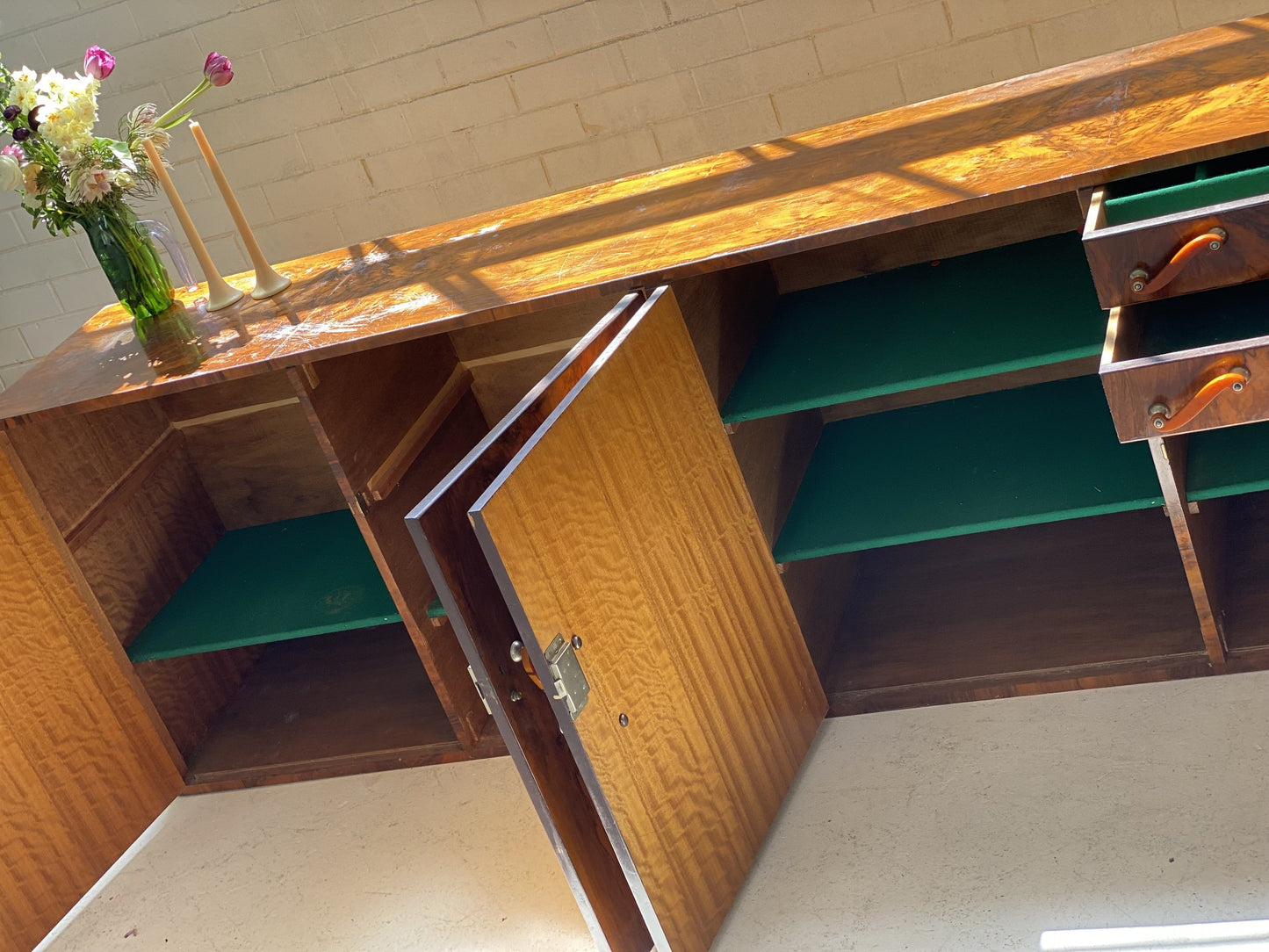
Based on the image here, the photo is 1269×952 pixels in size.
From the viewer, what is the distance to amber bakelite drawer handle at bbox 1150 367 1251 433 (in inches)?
54.7

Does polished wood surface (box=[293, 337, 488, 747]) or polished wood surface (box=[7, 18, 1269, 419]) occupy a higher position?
polished wood surface (box=[7, 18, 1269, 419])

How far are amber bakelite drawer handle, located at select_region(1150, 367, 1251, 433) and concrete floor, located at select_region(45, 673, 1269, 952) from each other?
0.57 meters

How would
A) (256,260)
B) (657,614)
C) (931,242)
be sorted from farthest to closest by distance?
(256,260) < (931,242) < (657,614)

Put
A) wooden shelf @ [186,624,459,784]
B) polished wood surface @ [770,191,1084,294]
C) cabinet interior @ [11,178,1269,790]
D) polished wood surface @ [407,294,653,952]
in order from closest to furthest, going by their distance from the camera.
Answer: polished wood surface @ [407,294,653,952] < cabinet interior @ [11,178,1269,790] < polished wood surface @ [770,191,1084,294] < wooden shelf @ [186,624,459,784]

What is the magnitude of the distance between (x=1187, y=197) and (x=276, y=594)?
1714 mm

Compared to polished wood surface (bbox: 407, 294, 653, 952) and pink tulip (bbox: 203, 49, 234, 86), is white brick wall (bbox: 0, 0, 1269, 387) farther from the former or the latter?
polished wood surface (bbox: 407, 294, 653, 952)

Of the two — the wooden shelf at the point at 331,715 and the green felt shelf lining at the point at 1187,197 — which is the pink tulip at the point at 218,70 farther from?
the green felt shelf lining at the point at 1187,197

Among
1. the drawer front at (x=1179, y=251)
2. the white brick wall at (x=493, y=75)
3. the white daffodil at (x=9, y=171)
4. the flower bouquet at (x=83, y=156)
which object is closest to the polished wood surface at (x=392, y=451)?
the flower bouquet at (x=83, y=156)

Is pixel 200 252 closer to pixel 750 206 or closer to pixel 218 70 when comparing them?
pixel 218 70

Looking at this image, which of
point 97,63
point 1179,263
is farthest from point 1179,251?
point 97,63

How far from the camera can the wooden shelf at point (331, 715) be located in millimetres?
2381

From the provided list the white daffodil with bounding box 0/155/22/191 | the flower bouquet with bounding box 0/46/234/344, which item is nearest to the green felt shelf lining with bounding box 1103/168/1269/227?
the flower bouquet with bounding box 0/46/234/344

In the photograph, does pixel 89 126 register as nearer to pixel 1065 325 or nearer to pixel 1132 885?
pixel 1065 325

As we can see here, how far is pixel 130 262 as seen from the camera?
2377mm
